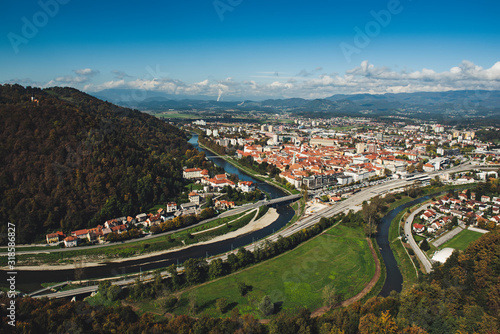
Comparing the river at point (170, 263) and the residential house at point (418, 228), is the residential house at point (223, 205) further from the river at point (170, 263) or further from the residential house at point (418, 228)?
the residential house at point (418, 228)

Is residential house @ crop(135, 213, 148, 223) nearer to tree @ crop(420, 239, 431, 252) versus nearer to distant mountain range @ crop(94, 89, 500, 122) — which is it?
tree @ crop(420, 239, 431, 252)

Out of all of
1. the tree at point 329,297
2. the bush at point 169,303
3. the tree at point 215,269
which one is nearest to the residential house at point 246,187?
the tree at point 215,269

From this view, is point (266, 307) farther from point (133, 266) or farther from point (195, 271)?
point (133, 266)

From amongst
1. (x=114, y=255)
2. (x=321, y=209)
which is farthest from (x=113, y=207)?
(x=321, y=209)

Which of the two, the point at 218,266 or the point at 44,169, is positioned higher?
the point at 44,169

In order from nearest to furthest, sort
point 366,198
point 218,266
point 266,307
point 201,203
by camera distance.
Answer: point 266,307 → point 218,266 → point 201,203 → point 366,198

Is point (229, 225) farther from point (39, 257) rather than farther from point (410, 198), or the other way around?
point (410, 198)

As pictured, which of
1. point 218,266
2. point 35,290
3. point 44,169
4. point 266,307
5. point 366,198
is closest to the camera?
point 266,307
